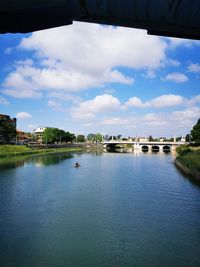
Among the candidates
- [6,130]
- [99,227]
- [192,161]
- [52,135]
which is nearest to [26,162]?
[6,130]

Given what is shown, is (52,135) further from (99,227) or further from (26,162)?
(99,227)

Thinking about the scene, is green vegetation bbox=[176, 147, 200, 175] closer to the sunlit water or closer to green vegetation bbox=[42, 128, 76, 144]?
the sunlit water

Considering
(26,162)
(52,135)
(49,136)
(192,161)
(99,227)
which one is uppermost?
(52,135)

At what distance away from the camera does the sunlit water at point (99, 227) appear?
1355cm

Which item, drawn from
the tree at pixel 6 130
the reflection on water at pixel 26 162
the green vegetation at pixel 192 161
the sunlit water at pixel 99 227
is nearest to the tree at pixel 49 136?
the tree at pixel 6 130

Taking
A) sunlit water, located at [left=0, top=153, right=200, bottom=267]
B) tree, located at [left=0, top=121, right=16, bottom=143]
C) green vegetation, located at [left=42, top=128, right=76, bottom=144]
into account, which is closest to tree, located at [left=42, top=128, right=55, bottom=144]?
green vegetation, located at [left=42, top=128, right=76, bottom=144]

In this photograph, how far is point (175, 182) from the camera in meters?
36.9

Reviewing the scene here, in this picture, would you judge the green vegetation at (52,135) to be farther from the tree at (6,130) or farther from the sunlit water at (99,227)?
the sunlit water at (99,227)

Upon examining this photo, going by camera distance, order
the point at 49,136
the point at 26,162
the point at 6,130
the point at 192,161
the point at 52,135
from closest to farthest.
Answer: the point at 192,161 → the point at 26,162 → the point at 6,130 → the point at 49,136 → the point at 52,135

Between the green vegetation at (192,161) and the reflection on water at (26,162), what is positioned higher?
the green vegetation at (192,161)

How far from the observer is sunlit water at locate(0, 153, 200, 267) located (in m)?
13.5

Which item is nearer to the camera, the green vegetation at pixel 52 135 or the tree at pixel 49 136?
the tree at pixel 49 136

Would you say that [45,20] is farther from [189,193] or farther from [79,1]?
[189,193]

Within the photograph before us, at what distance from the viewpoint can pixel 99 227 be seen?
18.0m
